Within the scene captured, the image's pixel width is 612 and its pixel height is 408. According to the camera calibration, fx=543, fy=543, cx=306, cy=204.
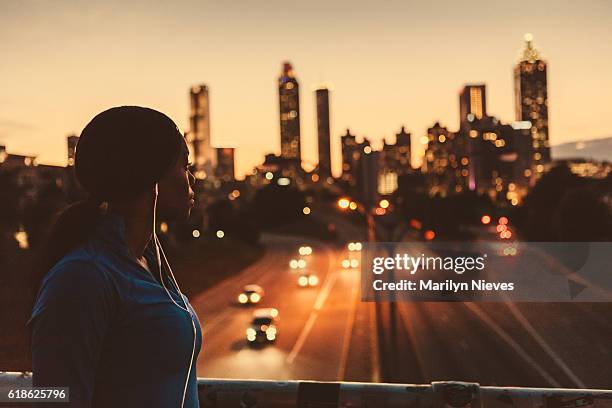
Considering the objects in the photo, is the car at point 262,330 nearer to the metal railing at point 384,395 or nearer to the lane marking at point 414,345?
Result: the lane marking at point 414,345

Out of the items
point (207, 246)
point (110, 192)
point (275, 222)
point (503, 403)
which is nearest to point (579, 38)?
point (503, 403)

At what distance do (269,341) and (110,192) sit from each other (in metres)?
15.3

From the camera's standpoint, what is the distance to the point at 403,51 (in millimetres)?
6367

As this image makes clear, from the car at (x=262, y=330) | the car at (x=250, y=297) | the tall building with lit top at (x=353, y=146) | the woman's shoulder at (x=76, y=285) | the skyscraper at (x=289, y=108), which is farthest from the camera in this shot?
the car at (x=250, y=297)

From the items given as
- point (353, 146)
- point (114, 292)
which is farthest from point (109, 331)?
point (353, 146)

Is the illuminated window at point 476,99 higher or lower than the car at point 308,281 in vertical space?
higher

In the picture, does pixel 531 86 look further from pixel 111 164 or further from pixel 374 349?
pixel 374 349

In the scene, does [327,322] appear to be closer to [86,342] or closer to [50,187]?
[50,187]

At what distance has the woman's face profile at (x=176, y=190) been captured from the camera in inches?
31.7

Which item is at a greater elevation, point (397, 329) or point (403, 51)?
point (403, 51)

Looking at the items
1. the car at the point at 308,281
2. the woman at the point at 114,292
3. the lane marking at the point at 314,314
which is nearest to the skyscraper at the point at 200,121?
the woman at the point at 114,292

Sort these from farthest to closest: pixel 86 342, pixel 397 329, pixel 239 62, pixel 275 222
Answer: pixel 275 222 < pixel 397 329 < pixel 239 62 < pixel 86 342

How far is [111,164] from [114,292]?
0.54 feet

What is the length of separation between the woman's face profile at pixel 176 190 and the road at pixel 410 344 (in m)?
5.52
